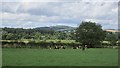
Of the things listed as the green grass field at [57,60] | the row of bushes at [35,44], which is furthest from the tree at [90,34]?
the green grass field at [57,60]

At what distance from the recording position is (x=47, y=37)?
256 ft

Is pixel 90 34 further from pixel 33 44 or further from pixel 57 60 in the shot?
pixel 57 60

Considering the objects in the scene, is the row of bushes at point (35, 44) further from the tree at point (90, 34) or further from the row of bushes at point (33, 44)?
the tree at point (90, 34)

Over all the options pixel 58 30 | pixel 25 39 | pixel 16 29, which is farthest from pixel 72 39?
pixel 16 29

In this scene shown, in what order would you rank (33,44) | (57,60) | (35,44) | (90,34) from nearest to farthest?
(57,60), (35,44), (33,44), (90,34)

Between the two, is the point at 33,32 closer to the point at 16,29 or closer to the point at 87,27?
the point at 16,29

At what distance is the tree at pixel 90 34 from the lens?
81.2 m

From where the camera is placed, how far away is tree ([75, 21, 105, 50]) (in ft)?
266

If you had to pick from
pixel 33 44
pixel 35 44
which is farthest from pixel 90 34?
pixel 33 44

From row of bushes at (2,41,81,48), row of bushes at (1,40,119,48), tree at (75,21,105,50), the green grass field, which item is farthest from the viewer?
tree at (75,21,105,50)

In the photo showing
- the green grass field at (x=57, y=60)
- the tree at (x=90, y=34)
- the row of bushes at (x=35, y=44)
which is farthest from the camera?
the tree at (x=90, y=34)

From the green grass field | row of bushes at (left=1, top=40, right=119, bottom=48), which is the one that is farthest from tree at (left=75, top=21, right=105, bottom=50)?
the green grass field

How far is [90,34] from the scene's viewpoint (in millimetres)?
83250

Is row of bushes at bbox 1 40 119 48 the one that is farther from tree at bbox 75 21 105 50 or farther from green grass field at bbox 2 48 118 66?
green grass field at bbox 2 48 118 66
